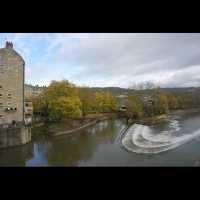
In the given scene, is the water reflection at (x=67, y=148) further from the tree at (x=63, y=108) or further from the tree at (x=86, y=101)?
the tree at (x=86, y=101)

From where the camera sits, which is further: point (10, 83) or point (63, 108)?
point (63, 108)

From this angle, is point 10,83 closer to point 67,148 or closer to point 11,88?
point 11,88

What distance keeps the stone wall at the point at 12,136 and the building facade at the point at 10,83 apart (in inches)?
42.3

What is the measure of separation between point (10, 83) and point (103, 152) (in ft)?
17.6

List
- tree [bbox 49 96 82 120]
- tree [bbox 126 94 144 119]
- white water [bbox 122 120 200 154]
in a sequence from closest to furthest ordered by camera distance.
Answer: white water [bbox 122 120 200 154], tree [bbox 49 96 82 120], tree [bbox 126 94 144 119]

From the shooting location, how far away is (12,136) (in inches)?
345

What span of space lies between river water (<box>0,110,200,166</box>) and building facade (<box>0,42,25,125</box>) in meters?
1.68

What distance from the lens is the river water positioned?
666cm

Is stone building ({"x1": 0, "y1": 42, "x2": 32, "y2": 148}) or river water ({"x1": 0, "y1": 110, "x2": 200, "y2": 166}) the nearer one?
river water ({"x1": 0, "y1": 110, "x2": 200, "y2": 166})

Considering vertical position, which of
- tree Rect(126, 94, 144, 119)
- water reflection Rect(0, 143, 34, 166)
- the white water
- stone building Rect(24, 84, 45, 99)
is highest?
stone building Rect(24, 84, 45, 99)

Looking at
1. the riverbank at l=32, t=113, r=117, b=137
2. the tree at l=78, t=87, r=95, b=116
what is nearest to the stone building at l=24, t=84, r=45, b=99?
the tree at l=78, t=87, r=95, b=116

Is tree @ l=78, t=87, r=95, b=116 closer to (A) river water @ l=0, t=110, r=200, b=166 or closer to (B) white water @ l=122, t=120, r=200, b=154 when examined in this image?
(A) river water @ l=0, t=110, r=200, b=166

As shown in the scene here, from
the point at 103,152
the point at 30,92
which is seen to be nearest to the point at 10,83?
the point at 103,152
